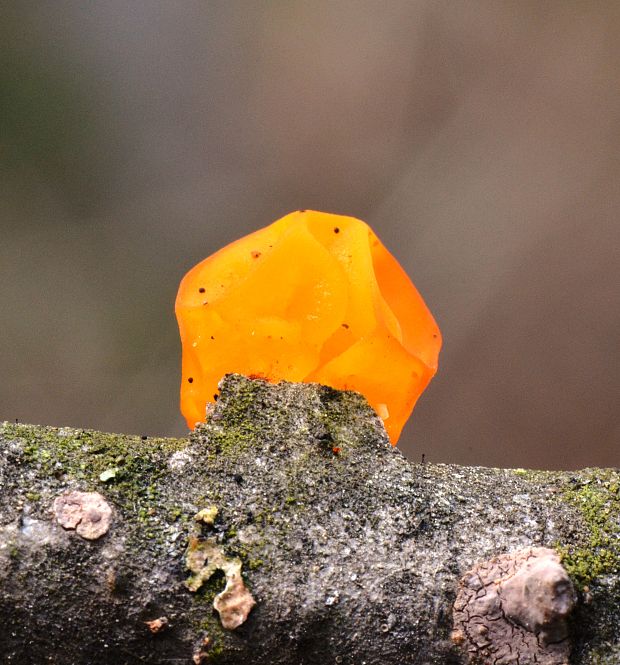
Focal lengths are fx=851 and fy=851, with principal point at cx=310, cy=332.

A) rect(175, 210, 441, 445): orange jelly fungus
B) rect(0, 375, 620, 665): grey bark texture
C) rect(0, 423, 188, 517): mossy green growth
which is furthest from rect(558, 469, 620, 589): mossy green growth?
rect(0, 423, 188, 517): mossy green growth

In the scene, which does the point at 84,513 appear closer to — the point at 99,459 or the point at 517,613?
the point at 99,459

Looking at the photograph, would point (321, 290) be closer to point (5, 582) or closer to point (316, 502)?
point (316, 502)

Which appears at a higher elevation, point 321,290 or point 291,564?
point 321,290

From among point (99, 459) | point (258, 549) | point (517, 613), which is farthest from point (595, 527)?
point (99, 459)

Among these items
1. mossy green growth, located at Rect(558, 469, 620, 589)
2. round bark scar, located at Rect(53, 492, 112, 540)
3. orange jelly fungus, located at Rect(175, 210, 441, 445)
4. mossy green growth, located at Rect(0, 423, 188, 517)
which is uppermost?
orange jelly fungus, located at Rect(175, 210, 441, 445)

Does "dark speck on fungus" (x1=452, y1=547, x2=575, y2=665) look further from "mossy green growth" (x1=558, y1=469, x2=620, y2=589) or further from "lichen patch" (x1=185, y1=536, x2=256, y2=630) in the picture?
"lichen patch" (x1=185, y1=536, x2=256, y2=630)

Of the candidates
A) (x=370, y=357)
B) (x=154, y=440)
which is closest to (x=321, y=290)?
(x=370, y=357)
